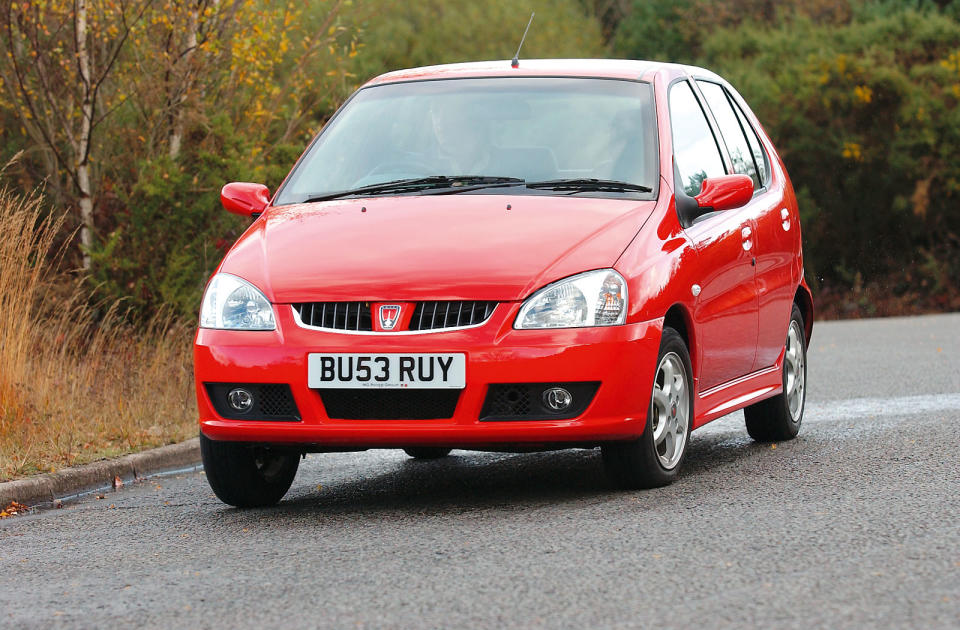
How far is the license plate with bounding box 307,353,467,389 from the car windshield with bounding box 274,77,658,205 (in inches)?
46.4

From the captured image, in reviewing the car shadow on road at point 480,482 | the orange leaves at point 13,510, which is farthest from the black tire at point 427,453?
the orange leaves at point 13,510

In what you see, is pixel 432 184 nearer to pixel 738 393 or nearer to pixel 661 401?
pixel 661 401

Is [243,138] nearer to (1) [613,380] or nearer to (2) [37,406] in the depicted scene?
(2) [37,406]

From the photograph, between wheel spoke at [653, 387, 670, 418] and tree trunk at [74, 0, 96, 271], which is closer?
wheel spoke at [653, 387, 670, 418]

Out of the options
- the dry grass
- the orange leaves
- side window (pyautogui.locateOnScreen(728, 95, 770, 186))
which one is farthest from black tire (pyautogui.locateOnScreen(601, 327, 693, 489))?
the dry grass

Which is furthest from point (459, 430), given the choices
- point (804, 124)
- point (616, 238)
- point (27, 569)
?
point (804, 124)

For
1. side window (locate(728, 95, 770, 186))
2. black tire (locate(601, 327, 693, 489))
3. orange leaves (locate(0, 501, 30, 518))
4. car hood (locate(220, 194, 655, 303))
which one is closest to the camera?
car hood (locate(220, 194, 655, 303))

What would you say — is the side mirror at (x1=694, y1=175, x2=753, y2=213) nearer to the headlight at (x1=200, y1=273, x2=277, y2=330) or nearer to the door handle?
the door handle

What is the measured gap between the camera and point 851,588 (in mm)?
4898

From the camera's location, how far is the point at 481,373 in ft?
20.7

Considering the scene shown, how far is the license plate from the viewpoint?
6.32m

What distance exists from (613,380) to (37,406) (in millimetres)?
4114

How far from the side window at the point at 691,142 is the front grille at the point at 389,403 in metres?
1.72

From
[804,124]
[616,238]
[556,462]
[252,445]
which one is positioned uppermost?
[616,238]
